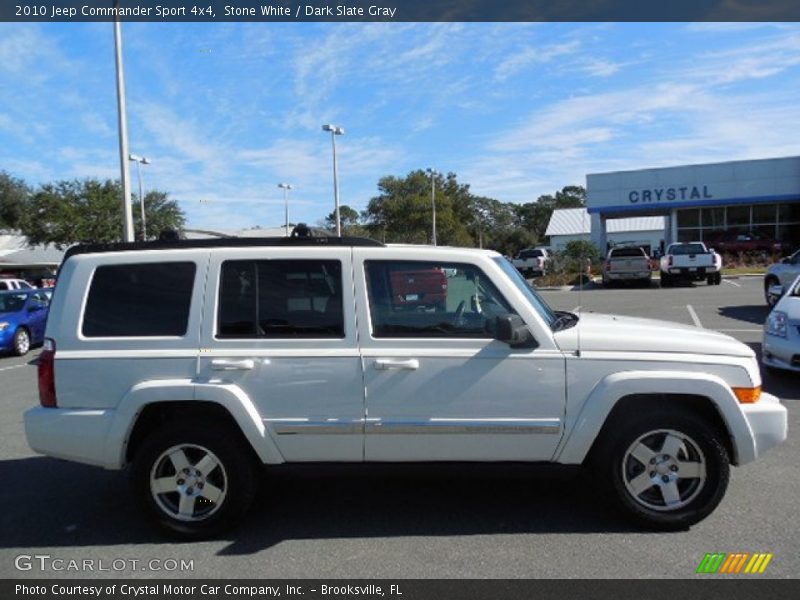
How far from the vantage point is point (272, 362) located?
4.02 metres

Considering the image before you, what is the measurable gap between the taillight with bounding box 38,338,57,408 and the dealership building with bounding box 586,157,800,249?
3445cm

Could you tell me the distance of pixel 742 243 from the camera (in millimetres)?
34406

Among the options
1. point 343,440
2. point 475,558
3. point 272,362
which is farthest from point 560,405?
point 272,362

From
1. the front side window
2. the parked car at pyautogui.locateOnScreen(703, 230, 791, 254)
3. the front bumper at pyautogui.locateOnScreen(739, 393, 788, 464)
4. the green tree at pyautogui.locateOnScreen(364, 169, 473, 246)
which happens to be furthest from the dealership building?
the front side window

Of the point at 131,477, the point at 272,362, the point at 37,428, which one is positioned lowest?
the point at 131,477

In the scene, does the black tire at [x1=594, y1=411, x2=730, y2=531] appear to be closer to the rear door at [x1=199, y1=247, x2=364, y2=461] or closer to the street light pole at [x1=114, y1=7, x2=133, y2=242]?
the rear door at [x1=199, y1=247, x2=364, y2=461]

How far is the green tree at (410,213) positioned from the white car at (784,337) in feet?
135

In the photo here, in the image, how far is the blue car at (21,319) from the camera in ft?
44.9

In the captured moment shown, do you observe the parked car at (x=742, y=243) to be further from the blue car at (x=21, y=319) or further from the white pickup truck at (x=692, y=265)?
the blue car at (x=21, y=319)
